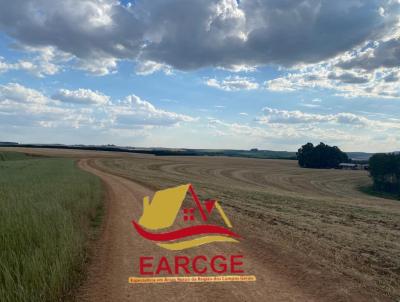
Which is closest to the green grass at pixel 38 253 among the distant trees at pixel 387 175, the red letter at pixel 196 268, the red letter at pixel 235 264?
the red letter at pixel 196 268

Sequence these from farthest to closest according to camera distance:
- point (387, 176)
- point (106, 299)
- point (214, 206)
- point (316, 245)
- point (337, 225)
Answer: point (387, 176) < point (214, 206) < point (337, 225) < point (316, 245) < point (106, 299)

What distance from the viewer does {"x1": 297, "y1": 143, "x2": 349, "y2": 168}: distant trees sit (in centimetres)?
9331

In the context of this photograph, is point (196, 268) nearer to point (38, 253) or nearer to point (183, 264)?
point (183, 264)

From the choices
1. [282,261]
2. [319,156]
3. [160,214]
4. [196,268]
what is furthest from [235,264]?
[319,156]

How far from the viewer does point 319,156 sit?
9344cm

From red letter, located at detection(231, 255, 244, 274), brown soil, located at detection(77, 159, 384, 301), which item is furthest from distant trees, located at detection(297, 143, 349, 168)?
red letter, located at detection(231, 255, 244, 274)

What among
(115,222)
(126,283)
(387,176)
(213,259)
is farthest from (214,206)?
(387,176)

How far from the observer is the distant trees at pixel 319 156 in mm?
93312

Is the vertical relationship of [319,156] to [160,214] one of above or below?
above

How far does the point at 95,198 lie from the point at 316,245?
1093 cm

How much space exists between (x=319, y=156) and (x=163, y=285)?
92385 millimetres

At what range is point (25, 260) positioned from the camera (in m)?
6.59

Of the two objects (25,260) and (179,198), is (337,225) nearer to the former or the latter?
(179,198)

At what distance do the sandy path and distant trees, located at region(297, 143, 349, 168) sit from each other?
8785cm
